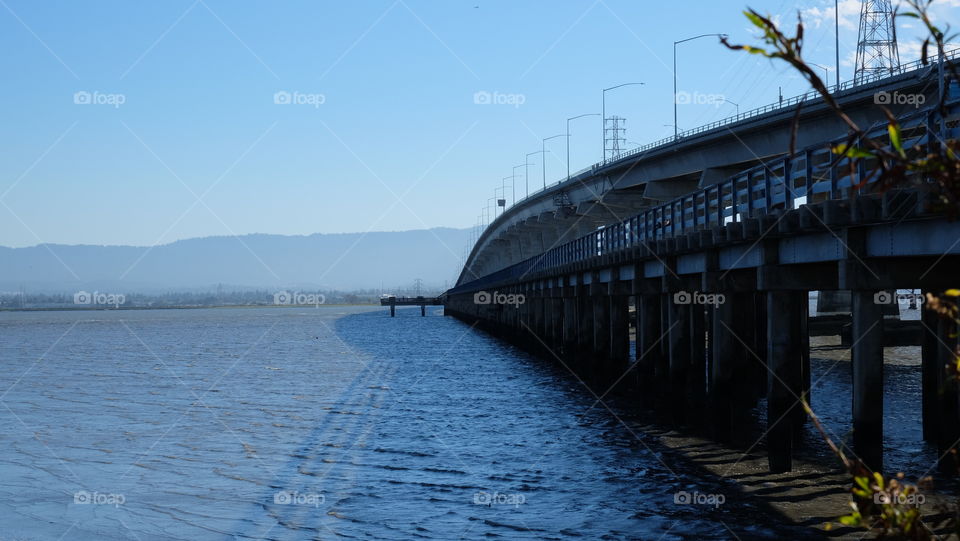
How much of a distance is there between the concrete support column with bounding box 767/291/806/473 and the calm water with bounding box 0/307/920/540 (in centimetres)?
145

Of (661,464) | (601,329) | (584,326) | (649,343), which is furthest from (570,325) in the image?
(661,464)

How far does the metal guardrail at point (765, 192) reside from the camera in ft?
49.3

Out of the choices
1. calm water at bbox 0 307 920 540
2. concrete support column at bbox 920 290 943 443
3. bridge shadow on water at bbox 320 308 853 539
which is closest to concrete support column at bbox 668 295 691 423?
bridge shadow on water at bbox 320 308 853 539

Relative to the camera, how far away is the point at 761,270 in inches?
762

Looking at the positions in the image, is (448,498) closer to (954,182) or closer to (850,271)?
(850,271)

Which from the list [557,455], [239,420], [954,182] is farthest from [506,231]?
[954,182]

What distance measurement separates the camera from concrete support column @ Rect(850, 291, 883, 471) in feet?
50.9

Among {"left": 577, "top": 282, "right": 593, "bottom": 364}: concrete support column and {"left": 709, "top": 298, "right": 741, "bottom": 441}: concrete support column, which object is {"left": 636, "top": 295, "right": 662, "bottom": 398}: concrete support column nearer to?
{"left": 709, "top": 298, "right": 741, "bottom": 441}: concrete support column

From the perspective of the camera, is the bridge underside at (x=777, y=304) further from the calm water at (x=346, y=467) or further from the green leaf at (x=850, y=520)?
the calm water at (x=346, y=467)

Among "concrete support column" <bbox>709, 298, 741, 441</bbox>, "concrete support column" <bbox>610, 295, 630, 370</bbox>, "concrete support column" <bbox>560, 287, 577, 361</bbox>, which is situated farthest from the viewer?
"concrete support column" <bbox>560, 287, 577, 361</bbox>

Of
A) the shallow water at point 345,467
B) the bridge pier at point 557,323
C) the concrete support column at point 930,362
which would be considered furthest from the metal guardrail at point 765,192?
the shallow water at point 345,467

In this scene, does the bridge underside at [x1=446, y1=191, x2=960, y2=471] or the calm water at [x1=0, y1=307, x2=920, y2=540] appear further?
the calm water at [x1=0, y1=307, x2=920, y2=540]

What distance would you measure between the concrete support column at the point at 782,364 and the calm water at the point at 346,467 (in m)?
1.45

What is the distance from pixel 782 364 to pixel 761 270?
1.96 meters
